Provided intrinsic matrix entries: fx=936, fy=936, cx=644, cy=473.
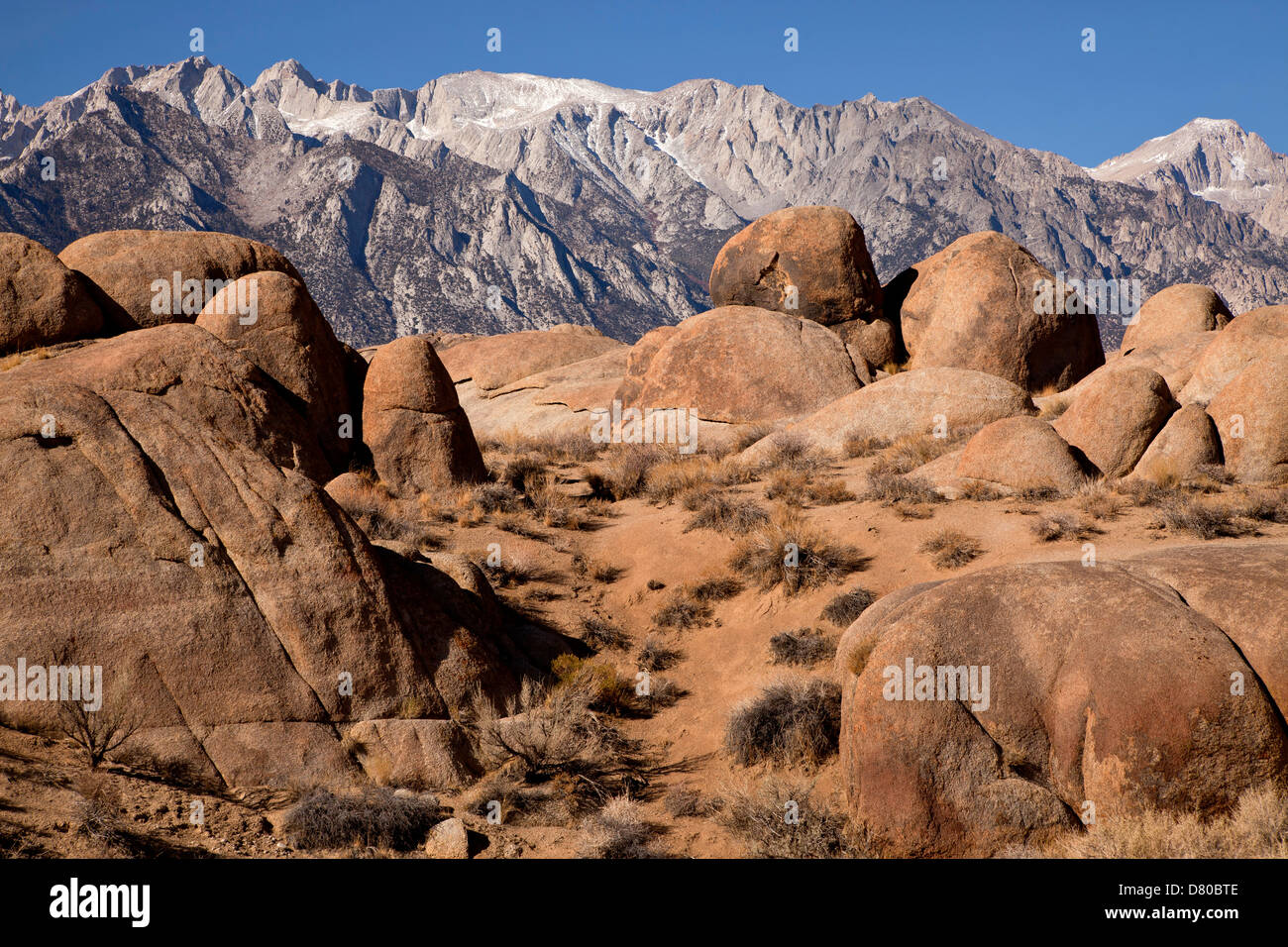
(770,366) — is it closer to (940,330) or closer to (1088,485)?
(940,330)

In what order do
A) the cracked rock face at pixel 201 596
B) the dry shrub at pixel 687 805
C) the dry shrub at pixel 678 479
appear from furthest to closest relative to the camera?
the dry shrub at pixel 678 479 → the dry shrub at pixel 687 805 → the cracked rock face at pixel 201 596

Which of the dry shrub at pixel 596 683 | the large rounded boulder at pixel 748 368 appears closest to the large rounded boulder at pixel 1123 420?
the large rounded boulder at pixel 748 368

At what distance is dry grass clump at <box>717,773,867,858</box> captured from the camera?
6.79 meters

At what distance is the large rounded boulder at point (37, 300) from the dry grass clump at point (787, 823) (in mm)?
11442

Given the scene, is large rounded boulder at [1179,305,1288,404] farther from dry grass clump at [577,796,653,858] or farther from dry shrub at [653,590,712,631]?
dry grass clump at [577,796,653,858]

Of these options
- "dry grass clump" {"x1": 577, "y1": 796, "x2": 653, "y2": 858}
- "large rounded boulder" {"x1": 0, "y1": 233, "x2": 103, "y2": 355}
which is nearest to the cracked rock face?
"dry grass clump" {"x1": 577, "y1": 796, "x2": 653, "y2": 858}

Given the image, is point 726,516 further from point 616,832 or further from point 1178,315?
point 1178,315

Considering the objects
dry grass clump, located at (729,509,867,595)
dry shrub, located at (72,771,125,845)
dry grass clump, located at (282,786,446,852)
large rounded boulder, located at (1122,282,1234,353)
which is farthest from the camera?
large rounded boulder, located at (1122,282,1234,353)

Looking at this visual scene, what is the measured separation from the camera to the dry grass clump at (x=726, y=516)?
13.6 meters

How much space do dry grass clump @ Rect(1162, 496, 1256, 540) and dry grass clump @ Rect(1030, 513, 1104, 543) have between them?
0.85m

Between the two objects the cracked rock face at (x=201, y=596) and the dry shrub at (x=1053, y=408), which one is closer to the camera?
the cracked rock face at (x=201, y=596)

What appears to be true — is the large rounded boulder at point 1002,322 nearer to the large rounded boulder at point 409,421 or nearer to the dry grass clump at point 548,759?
the large rounded boulder at point 409,421

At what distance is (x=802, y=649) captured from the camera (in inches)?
417

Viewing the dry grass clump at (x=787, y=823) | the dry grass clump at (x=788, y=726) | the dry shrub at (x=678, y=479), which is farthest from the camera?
the dry shrub at (x=678, y=479)
